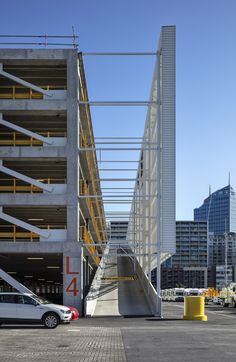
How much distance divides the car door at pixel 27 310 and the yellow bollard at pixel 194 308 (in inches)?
376

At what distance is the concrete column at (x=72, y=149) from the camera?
3684 centimetres

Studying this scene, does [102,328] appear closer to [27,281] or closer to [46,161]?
[46,161]

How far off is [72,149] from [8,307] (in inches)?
578

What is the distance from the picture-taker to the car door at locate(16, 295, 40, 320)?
2455 centimetres

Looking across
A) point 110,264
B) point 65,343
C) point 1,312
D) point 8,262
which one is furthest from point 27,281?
point 65,343

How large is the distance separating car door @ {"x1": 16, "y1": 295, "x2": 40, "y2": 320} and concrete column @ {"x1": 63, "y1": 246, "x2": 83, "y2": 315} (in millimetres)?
10566

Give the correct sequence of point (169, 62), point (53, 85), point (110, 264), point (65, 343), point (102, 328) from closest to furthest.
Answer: point (65, 343) < point (102, 328) < point (169, 62) < point (53, 85) < point (110, 264)

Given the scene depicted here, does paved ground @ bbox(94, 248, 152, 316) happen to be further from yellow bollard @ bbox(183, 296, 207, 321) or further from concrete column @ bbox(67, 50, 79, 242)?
yellow bollard @ bbox(183, 296, 207, 321)

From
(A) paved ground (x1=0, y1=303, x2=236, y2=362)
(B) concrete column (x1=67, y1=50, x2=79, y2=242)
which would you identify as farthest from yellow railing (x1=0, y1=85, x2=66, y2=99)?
(A) paved ground (x1=0, y1=303, x2=236, y2=362)

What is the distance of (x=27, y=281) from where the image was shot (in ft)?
244

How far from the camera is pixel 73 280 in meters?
→ 35.6

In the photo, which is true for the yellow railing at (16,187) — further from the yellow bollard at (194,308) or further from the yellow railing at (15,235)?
the yellow bollard at (194,308)

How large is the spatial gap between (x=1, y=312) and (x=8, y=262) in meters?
21.2

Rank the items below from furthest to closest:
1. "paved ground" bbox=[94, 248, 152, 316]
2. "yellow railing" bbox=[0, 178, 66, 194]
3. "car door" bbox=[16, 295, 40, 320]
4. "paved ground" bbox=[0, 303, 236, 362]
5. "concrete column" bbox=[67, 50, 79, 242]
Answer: "yellow railing" bbox=[0, 178, 66, 194]
"concrete column" bbox=[67, 50, 79, 242]
"paved ground" bbox=[94, 248, 152, 316]
"car door" bbox=[16, 295, 40, 320]
"paved ground" bbox=[0, 303, 236, 362]
